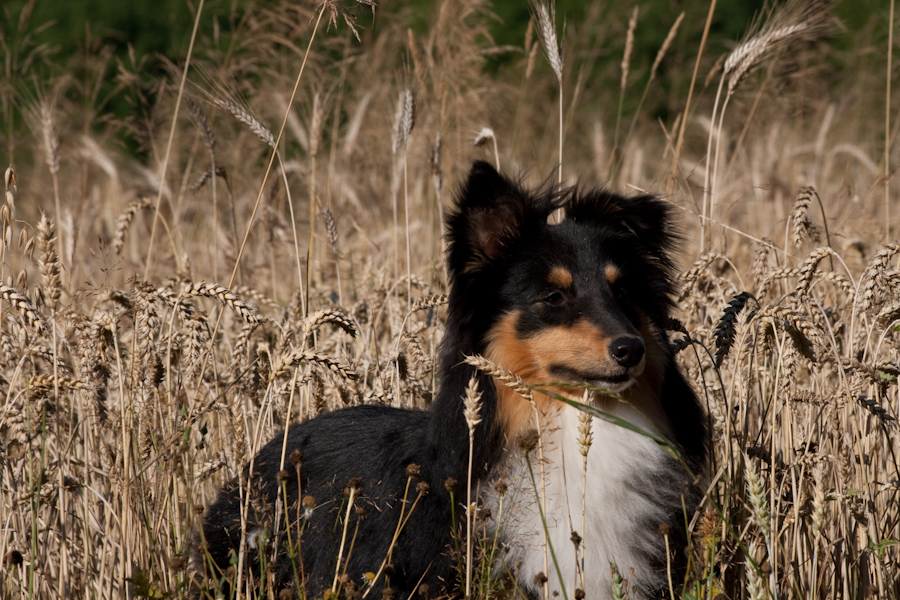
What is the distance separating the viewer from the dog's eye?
342 centimetres

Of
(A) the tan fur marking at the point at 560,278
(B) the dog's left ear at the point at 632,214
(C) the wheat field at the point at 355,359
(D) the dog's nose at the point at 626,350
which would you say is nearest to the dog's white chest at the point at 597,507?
(C) the wheat field at the point at 355,359

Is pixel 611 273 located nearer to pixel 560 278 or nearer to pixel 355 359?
pixel 560 278

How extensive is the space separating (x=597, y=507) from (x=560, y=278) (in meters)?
0.89

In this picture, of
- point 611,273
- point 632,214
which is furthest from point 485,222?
point 632,214

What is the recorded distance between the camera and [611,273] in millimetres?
3486

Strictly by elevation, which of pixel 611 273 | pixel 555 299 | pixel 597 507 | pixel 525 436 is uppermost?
pixel 611 273

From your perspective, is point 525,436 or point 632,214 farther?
point 632,214

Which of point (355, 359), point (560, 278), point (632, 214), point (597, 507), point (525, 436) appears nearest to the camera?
point (525, 436)

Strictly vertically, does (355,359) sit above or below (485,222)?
below

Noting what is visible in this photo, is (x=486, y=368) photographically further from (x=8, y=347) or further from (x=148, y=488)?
(x=8, y=347)

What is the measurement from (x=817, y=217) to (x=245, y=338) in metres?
6.75

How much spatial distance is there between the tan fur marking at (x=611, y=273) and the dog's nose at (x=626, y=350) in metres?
0.44

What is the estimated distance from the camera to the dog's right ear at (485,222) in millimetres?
3402

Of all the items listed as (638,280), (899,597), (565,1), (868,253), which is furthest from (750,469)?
(565,1)
